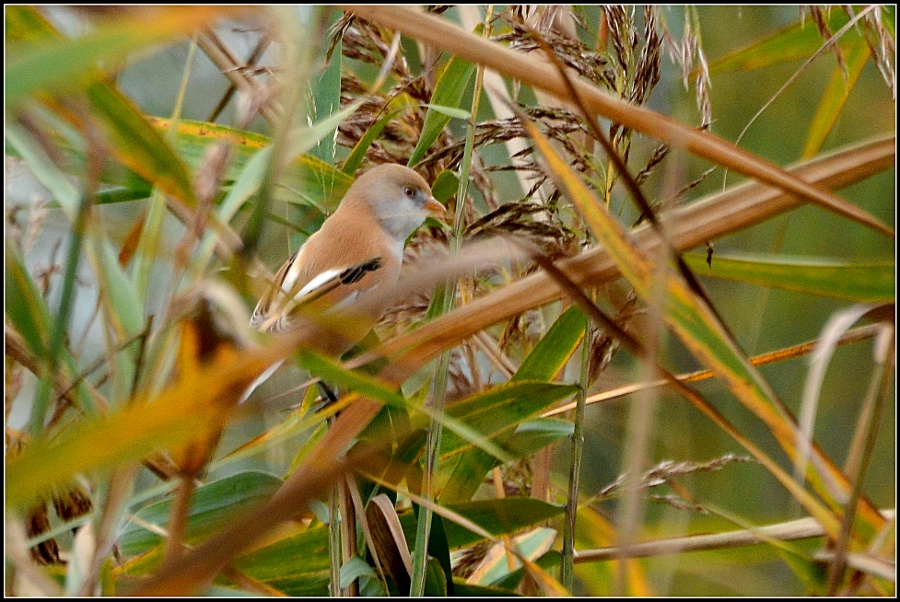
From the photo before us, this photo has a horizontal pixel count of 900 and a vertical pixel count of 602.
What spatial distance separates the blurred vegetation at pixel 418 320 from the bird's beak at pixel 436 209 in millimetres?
117

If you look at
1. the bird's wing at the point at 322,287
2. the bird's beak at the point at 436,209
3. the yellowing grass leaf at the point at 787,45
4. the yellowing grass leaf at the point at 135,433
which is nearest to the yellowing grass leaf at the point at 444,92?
the bird's beak at the point at 436,209

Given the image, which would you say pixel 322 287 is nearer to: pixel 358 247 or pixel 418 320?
pixel 358 247

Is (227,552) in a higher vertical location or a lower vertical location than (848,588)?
higher

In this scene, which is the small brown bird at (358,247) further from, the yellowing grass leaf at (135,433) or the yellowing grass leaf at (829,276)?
the yellowing grass leaf at (135,433)

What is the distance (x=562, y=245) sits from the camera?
1.24 metres

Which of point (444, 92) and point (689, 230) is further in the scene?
point (444, 92)

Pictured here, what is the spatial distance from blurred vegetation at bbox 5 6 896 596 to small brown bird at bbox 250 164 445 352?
21 centimetres

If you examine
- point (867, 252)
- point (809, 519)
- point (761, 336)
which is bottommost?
point (761, 336)

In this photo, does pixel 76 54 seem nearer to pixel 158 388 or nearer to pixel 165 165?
pixel 165 165

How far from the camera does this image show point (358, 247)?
7.29 feet

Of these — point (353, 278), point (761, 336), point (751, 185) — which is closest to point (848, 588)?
point (751, 185)

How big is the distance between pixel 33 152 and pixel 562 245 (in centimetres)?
77

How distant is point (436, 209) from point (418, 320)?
1.28ft

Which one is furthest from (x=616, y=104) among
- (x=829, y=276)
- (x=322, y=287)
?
(x=322, y=287)
